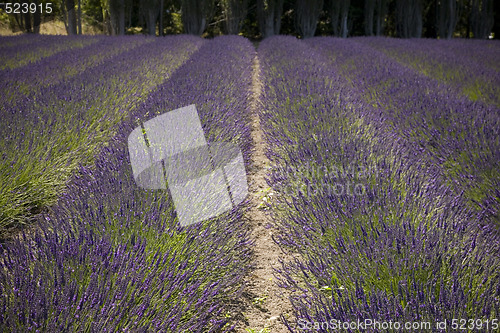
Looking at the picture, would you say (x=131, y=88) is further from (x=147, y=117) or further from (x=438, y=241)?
(x=438, y=241)

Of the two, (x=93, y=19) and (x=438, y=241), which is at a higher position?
(x=93, y=19)

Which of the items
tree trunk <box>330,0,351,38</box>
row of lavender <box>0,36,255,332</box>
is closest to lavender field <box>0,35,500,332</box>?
row of lavender <box>0,36,255,332</box>

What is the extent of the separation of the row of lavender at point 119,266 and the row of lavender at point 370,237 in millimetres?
363

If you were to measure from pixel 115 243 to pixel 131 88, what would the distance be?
3.67m

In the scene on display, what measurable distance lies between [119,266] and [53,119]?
2.48 meters

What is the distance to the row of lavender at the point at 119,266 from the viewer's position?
1.21 metres

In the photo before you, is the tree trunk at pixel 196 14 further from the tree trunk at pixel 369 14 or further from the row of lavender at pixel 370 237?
the row of lavender at pixel 370 237

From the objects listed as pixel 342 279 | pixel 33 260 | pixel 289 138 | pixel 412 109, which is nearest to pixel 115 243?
pixel 33 260

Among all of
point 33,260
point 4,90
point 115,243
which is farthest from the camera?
point 4,90

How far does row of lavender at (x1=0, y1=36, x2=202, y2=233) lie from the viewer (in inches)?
99.7

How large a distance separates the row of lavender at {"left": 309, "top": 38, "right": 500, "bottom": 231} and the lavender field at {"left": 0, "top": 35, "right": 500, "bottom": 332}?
0.06ft

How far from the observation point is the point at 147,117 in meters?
3.20


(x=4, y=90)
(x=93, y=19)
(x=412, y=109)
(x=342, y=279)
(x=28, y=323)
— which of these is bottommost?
(x=342, y=279)

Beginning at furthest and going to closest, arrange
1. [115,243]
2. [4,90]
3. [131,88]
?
[131,88]
[4,90]
[115,243]
